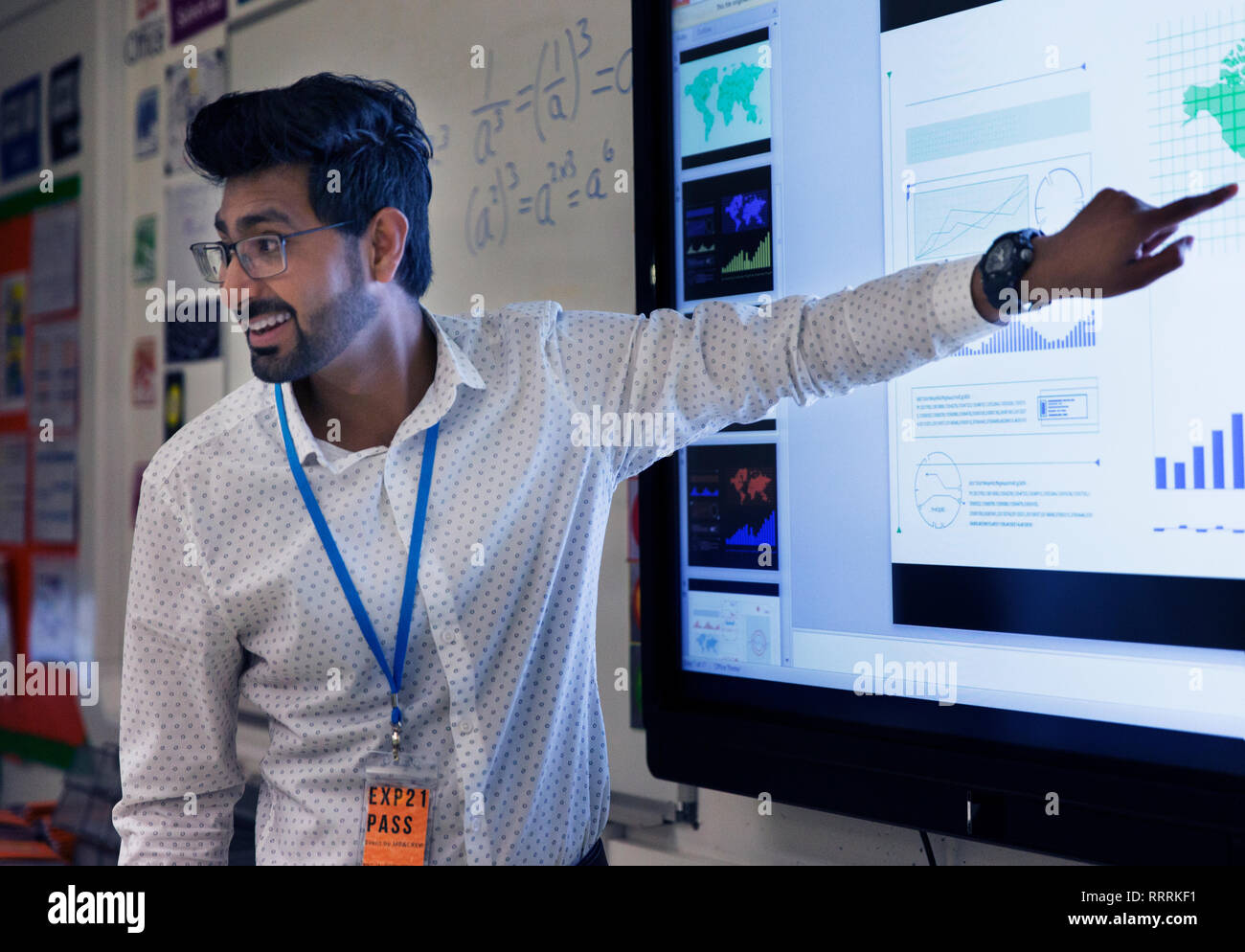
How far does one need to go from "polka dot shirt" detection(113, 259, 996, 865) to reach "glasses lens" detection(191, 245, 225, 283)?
0.17 meters

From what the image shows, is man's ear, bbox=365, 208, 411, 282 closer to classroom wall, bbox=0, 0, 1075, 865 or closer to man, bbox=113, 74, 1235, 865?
man, bbox=113, 74, 1235, 865

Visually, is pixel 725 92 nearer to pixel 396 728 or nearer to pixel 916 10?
pixel 916 10

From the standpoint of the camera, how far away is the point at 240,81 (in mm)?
2105

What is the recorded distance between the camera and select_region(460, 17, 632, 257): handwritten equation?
4.65 feet

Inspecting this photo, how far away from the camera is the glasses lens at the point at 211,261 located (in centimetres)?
113

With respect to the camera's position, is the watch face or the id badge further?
the id badge

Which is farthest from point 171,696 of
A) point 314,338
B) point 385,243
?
point 385,243

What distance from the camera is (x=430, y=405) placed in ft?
3.42

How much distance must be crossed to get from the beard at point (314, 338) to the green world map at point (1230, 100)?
0.80m

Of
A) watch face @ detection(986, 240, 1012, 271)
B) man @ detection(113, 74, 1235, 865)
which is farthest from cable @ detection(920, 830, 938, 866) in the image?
watch face @ detection(986, 240, 1012, 271)

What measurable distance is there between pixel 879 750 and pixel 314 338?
2.30ft

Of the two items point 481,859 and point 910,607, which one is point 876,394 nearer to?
point 910,607
